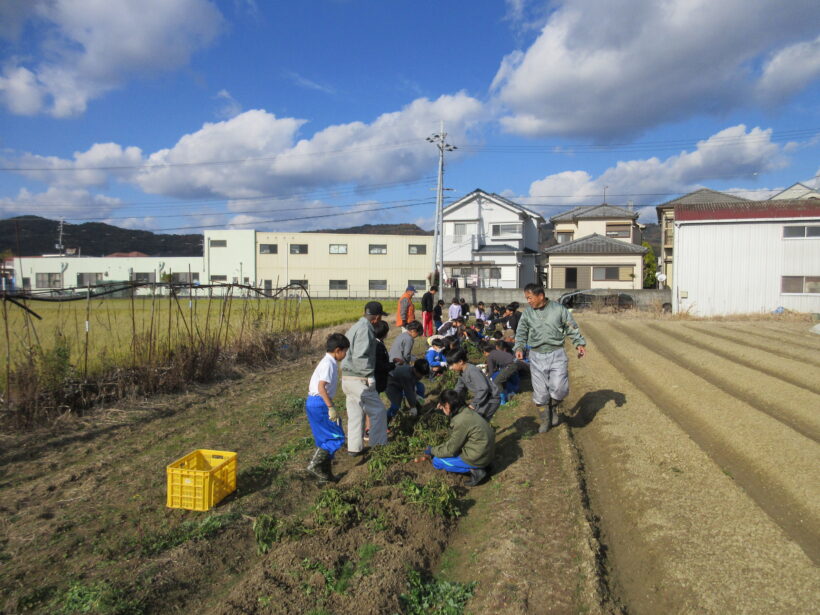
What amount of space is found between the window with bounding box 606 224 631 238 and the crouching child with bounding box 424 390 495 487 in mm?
41776

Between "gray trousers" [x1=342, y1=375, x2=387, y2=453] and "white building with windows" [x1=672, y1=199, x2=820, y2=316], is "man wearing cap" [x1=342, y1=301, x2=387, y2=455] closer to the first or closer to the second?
"gray trousers" [x1=342, y1=375, x2=387, y2=453]

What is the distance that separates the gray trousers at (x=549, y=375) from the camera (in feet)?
20.9

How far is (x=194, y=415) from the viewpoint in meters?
7.51

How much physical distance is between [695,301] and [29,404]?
24.2 metres

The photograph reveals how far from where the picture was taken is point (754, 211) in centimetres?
2184

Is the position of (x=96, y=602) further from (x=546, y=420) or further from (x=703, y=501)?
(x=546, y=420)

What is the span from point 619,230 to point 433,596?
145ft

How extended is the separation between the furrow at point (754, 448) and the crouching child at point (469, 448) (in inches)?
93.8

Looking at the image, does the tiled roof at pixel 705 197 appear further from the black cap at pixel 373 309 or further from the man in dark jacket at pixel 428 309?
the black cap at pixel 373 309

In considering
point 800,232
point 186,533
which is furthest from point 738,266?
point 186,533

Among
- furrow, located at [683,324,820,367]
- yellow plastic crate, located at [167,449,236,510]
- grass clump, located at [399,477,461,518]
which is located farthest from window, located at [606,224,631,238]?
yellow plastic crate, located at [167,449,236,510]

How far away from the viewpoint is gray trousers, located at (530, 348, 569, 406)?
20.9 feet

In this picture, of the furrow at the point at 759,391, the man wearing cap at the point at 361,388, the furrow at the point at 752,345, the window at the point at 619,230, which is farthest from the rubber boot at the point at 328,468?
the window at the point at 619,230

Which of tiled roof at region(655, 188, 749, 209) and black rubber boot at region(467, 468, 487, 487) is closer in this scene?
black rubber boot at region(467, 468, 487, 487)
